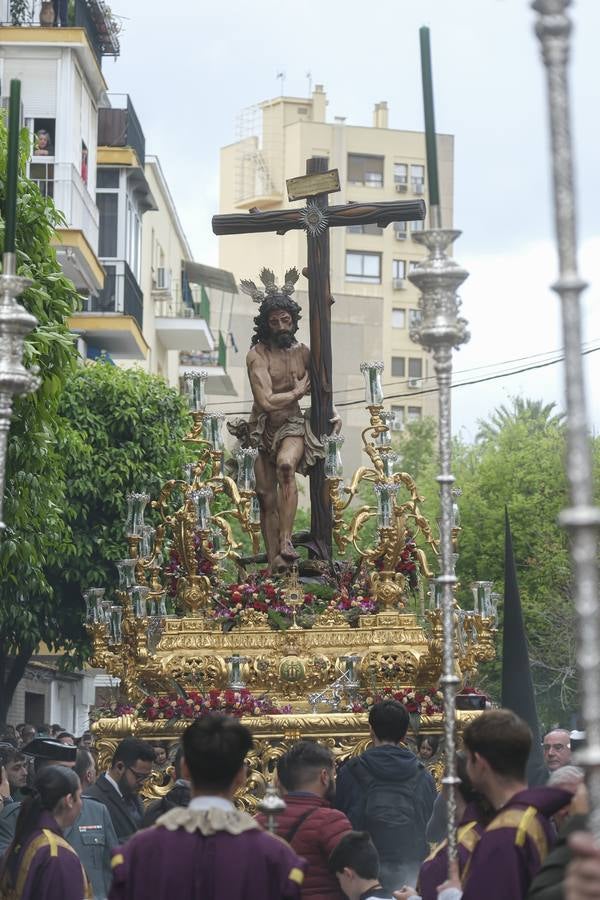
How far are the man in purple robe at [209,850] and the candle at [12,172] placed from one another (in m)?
1.82

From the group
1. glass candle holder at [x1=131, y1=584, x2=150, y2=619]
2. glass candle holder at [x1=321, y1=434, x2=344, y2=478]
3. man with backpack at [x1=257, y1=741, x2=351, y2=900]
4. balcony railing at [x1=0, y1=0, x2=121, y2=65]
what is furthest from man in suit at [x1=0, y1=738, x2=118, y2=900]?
balcony railing at [x1=0, y1=0, x2=121, y2=65]

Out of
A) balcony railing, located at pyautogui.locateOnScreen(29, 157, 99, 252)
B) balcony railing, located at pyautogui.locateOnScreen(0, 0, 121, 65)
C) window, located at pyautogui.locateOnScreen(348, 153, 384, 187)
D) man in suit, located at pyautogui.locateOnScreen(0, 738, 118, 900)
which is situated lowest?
man in suit, located at pyautogui.locateOnScreen(0, 738, 118, 900)

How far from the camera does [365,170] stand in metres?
64.2

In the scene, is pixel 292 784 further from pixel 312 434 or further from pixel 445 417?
pixel 312 434

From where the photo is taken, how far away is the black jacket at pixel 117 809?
10352 millimetres

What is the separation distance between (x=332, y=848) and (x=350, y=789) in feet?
5.80

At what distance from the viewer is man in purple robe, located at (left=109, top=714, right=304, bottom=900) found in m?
5.34

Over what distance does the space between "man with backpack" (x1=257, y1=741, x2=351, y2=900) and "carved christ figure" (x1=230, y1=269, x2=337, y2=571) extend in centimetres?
591

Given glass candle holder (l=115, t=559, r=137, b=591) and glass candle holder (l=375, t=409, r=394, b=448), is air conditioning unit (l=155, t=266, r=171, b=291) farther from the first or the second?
glass candle holder (l=375, t=409, r=394, b=448)

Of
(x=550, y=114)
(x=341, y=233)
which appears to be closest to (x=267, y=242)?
(x=341, y=233)

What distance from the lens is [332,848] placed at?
7.03 metres

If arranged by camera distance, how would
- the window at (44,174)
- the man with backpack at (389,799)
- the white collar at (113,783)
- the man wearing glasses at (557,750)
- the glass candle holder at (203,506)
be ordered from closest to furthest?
1. the man with backpack at (389,799)
2. the white collar at (113,783)
3. the man wearing glasses at (557,750)
4. the glass candle holder at (203,506)
5. the window at (44,174)

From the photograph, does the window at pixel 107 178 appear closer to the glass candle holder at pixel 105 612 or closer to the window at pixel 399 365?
the glass candle holder at pixel 105 612

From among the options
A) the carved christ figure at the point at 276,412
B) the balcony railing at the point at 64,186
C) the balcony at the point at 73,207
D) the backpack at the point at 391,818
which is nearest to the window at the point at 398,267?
the balcony at the point at 73,207
